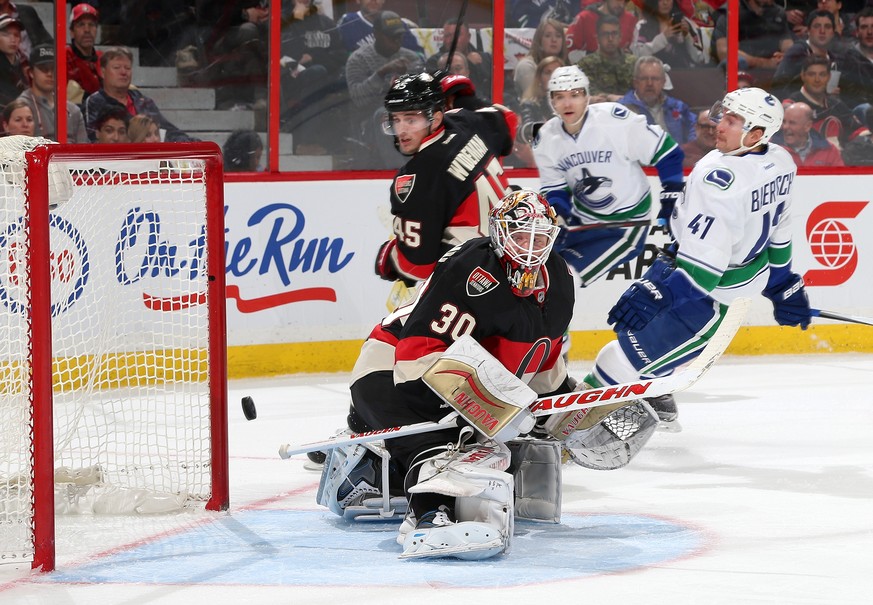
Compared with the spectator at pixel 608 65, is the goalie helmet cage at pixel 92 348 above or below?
below

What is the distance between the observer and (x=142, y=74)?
5852 mm

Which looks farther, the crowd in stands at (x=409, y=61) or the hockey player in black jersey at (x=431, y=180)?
the crowd in stands at (x=409, y=61)

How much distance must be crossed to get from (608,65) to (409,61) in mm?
978

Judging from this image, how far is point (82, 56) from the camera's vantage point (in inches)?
225

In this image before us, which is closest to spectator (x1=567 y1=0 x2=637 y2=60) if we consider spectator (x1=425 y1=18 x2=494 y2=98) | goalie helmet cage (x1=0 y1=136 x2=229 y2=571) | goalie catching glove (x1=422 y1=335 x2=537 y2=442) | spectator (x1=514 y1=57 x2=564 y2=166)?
spectator (x1=514 y1=57 x2=564 y2=166)

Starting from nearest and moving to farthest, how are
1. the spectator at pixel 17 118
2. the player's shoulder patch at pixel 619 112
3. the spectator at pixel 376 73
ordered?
the player's shoulder patch at pixel 619 112 → the spectator at pixel 17 118 → the spectator at pixel 376 73

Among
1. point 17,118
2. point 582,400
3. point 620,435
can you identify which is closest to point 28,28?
point 17,118

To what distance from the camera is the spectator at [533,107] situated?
258 inches

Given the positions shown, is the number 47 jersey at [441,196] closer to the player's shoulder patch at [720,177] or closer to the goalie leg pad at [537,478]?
the player's shoulder patch at [720,177]

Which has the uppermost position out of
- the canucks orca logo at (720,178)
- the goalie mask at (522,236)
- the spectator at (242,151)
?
the spectator at (242,151)

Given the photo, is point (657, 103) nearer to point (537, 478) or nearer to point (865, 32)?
point (865, 32)

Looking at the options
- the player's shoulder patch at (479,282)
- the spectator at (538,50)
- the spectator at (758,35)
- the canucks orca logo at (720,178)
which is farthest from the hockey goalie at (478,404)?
the spectator at (758,35)

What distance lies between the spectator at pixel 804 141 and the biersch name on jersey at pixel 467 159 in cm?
293

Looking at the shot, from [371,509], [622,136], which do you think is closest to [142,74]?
[622,136]
